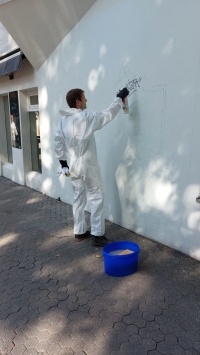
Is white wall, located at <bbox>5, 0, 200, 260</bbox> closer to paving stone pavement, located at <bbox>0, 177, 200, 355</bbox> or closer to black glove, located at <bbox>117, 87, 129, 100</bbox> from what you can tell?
black glove, located at <bbox>117, 87, 129, 100</bbox>

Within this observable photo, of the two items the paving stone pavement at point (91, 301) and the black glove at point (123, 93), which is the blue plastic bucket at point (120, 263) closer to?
the paving stone pavement at point (91, 301)

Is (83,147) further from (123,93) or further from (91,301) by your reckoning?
(91,301)

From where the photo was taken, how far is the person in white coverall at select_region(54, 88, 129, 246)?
12.3 feet

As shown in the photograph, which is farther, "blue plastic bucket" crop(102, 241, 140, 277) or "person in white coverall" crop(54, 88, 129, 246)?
"person in white coverall" crop(54, 88, 129, 246)

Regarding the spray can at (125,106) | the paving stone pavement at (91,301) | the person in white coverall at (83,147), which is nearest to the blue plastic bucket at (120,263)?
the paving stone pavement at (91,301)

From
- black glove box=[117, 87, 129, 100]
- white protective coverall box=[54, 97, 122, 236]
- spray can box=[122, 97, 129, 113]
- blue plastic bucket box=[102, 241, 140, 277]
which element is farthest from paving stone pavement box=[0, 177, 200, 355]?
black glove box=[117, 87, 129, 100]

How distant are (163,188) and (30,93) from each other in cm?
466

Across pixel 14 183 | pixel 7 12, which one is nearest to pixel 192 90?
pixel 7 12

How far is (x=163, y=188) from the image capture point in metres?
3.87

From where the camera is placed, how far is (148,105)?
3.86 metres

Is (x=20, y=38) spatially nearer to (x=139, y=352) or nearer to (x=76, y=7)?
(x=76, y=7)

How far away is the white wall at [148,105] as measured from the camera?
3.38 meters

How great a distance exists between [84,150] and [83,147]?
0.15ft

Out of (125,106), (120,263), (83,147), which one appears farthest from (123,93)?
(120,263)
